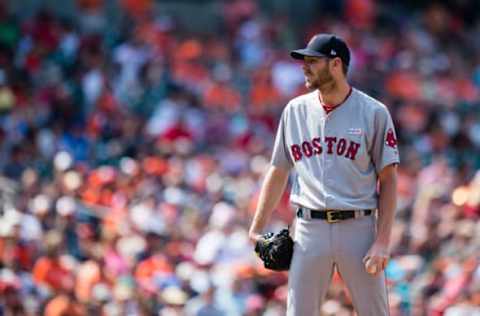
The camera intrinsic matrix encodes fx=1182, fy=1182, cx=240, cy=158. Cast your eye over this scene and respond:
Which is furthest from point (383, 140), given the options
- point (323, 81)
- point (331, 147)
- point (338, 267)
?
point (338, 267)

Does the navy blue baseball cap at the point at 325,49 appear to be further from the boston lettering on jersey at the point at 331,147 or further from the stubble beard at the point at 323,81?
the boston lettering on jersey at the point at 331,147

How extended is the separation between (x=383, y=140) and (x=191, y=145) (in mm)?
8051

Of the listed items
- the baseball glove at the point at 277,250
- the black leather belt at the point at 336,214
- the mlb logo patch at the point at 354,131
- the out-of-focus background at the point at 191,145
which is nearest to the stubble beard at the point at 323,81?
the mlb logo patch at the point at 354,131

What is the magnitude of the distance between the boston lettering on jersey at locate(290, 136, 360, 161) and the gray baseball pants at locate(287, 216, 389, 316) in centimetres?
36

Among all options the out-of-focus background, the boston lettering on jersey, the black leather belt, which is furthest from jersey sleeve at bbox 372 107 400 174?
the out-of-focus background

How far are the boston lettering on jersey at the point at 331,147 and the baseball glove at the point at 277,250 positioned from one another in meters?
0.46

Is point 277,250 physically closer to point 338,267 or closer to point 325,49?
point 338,267

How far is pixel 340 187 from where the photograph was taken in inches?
247

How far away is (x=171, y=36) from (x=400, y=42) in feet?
11.6

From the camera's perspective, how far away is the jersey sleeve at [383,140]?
6.26 meters

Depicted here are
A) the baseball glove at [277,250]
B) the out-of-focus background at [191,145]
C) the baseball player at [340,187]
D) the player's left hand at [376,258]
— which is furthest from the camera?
the out-of-focus background at [191,145]

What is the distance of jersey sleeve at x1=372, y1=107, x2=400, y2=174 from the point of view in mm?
6258

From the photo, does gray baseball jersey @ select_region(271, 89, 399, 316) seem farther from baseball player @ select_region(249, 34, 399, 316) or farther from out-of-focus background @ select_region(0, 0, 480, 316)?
out-of-focus background @ select_region(0, 0, 480, 316)

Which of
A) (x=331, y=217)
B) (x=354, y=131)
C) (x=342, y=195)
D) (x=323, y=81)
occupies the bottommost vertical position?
(x=331, y=217)
